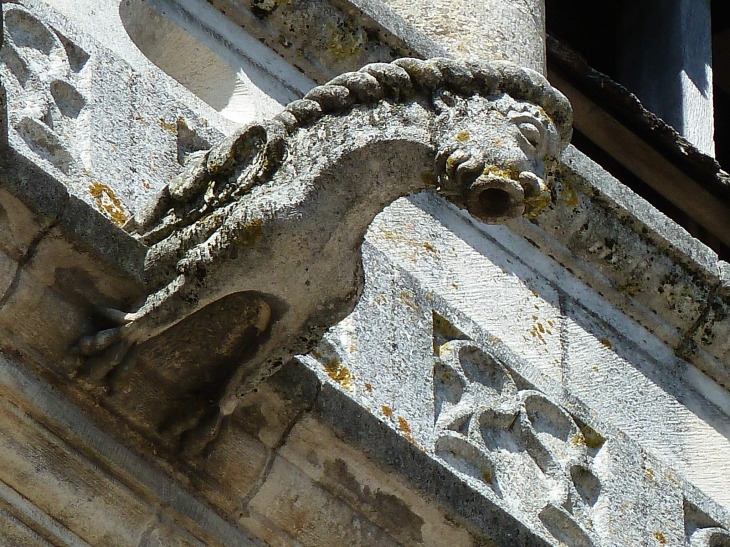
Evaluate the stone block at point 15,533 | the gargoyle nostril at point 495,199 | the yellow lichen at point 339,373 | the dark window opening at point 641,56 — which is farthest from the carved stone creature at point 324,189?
the dark window opening at point 641,56

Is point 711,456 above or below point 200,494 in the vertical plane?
above

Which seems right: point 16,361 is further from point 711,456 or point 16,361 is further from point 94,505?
point 711,456

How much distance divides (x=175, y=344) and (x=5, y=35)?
2.52ft

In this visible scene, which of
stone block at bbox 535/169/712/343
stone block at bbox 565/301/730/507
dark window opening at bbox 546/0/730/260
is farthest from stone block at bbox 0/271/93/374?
dark window opening at bbox 546/0/730/260

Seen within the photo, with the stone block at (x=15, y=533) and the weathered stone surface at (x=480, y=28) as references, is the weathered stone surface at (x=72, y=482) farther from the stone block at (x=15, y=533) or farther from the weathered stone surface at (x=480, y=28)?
the weathered stone surface at (x=480, y=28)

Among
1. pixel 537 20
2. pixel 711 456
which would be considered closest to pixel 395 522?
pixel 711 456

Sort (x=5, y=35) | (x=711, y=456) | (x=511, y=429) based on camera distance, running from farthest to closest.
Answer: (x=711, y=456) → (x=511, y=429) → (x=5, y=35)

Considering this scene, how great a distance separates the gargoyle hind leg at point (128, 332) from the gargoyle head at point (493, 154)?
0.46 metres

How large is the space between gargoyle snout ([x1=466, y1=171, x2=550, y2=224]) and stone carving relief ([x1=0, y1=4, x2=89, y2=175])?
2.67 ft

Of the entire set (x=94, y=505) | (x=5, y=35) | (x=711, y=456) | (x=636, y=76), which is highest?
(x=636, y=76)

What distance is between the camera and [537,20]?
218 inches

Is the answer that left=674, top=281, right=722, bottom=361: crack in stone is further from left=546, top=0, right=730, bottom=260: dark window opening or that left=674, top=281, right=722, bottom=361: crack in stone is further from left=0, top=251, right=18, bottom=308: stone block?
left=0, top=251, right=18, bottom=308: stone block

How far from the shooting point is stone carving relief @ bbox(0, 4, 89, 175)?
3.72m

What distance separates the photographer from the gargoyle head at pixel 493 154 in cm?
329
